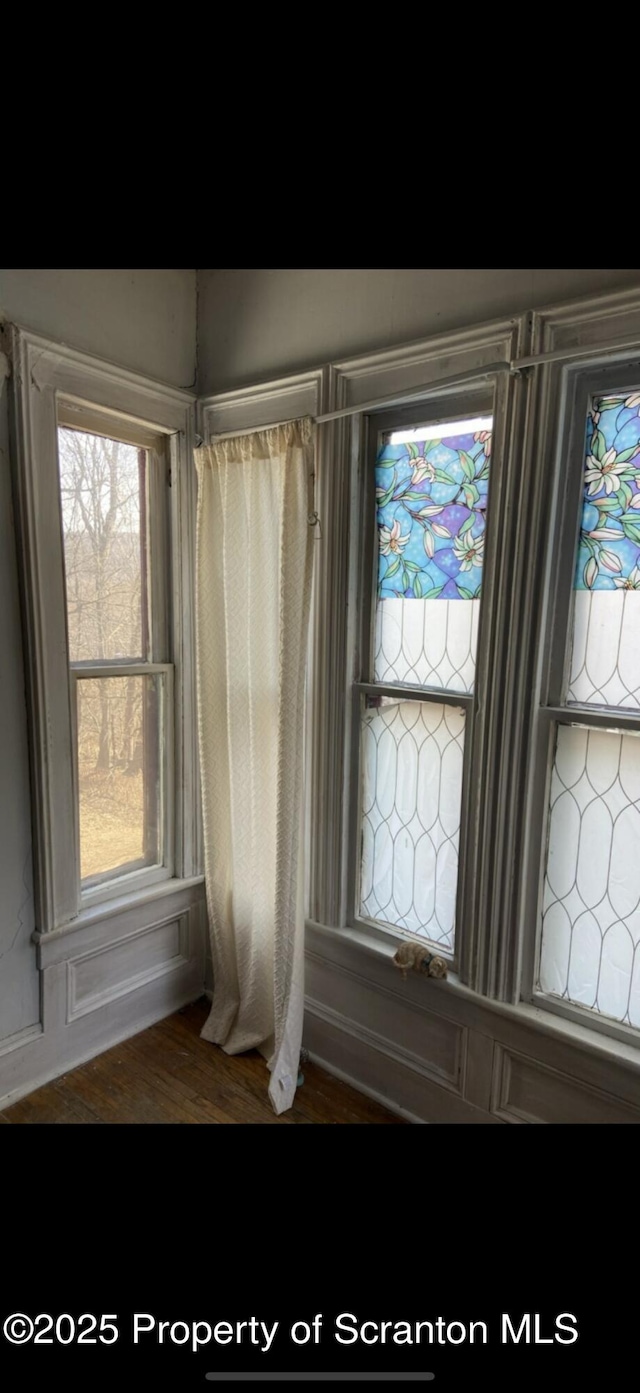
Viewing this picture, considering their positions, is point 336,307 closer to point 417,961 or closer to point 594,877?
point 594,877

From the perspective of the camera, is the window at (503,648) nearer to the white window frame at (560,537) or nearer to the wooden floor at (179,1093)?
the white window frame at (560,537)

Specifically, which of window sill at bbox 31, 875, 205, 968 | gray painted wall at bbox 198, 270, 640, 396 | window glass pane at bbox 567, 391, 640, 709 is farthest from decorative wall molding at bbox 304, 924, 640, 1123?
gray painted wall at bbox 198, 270, 640, 396

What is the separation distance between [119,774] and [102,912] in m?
0.46

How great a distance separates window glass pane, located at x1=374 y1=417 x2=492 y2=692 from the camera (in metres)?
1.60

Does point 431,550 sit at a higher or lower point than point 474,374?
lower

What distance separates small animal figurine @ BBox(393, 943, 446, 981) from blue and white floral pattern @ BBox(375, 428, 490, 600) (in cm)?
101

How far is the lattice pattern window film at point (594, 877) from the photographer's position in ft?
4.66

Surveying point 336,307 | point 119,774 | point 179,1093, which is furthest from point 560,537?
point 179,1093

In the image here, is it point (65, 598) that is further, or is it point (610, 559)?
point (65, 598)

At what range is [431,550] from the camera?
5.53 ft

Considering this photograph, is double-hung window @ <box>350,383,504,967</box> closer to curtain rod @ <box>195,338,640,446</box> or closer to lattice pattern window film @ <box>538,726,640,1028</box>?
curtain rod @ <box>195,338,640,446</box>
